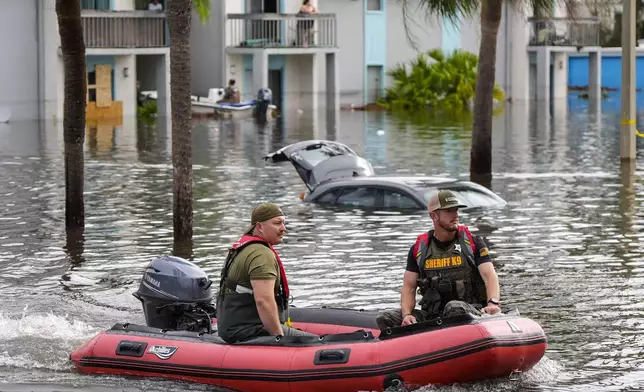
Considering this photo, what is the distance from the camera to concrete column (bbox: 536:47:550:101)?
235 feet

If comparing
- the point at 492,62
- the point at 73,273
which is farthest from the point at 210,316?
the point at 492,62

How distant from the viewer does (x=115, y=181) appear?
29.7m

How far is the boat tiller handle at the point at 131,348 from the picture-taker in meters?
12.0

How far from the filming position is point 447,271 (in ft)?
38.7

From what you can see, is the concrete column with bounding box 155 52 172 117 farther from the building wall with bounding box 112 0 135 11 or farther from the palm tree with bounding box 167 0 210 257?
the palm tree with bounding box 167 0 210 257

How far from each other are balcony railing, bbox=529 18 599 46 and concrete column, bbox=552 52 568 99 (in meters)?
2.15

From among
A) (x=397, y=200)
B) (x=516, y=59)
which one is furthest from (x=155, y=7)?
(x=397, y=200)

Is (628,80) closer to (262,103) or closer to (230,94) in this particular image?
(262,103)

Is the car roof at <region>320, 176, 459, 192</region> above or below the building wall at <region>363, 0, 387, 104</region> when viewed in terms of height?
below

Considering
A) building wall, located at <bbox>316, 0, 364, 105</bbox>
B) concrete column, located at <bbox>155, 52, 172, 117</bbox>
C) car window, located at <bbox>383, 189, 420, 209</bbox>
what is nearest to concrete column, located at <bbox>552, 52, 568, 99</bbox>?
building wall, located at <bbox>316, 0, 364, 105</bbox>

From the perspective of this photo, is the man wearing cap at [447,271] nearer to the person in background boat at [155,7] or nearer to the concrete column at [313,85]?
the person in background boat at [155,7]

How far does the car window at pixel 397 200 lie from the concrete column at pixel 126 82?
30481mm

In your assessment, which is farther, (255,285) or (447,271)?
(447,271)

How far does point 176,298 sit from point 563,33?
2450 inches
